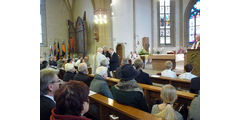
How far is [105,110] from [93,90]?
592mm

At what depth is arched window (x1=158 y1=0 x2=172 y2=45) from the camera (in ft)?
45.0

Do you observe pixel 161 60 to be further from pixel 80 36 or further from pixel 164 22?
pixel 164 22

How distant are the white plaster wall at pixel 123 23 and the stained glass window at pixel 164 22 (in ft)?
11.5

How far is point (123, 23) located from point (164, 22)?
15.1 ft

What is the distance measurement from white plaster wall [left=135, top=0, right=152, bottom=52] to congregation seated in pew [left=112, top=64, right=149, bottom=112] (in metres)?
9.96

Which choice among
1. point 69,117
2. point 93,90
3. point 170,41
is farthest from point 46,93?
point 170,41

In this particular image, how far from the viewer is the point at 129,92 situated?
1.87 metres

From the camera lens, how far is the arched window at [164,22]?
13.7m

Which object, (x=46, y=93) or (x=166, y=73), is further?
(x=166, y=73)

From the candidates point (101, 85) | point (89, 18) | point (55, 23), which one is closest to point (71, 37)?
point (55, 23)

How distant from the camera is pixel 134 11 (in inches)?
451
